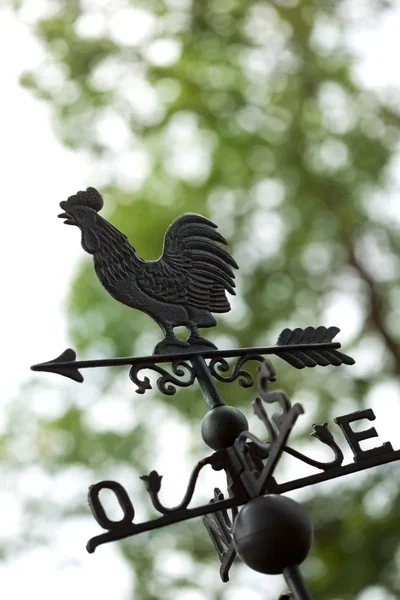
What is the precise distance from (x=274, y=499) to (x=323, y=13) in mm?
3944

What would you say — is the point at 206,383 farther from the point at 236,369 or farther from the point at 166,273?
the point at 166,273

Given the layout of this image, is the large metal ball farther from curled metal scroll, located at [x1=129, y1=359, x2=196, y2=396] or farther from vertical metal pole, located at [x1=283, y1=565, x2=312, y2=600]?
curled metal scroll, located at [x1=129, y1=359, x2=196, y2=396]

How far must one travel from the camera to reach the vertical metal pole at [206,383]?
2.42ft

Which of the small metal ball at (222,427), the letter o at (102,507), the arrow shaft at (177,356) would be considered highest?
the arrow shaft at (177,356)

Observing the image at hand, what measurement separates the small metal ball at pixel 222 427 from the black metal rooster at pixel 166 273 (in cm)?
9

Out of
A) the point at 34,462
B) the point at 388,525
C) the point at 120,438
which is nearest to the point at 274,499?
the point at 388,525

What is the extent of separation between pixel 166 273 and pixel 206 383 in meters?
0.16

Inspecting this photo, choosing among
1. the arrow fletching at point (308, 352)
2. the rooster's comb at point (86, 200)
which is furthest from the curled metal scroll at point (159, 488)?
the rooster's comb at point (86, 200)

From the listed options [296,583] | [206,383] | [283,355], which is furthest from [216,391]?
[296,583]

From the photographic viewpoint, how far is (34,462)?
3.62m

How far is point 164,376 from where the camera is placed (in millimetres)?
744

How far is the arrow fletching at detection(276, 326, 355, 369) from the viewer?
82cm

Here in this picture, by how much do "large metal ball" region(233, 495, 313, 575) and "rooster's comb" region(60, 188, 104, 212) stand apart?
433 mm

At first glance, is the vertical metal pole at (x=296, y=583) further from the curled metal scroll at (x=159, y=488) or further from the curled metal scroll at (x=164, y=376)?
the curled metal scroll at (x=164, y=376)
